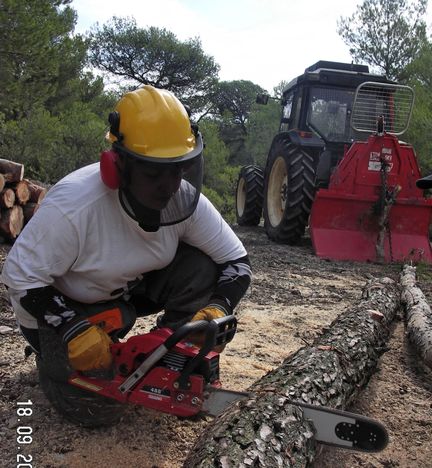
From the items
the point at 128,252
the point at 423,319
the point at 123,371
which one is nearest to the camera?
the point at 123,371

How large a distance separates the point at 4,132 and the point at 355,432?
11.2 metres

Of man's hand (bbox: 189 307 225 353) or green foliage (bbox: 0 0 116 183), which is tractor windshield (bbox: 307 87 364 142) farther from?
man's hand (bbox: 189 307 225 353)

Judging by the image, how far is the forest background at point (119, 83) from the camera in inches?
377

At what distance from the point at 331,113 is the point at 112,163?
599 centimetres

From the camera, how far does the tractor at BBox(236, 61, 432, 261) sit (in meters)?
6.36

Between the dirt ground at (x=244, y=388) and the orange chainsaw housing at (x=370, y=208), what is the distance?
70.7 inches

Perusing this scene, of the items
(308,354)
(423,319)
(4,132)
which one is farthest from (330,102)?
(4,132)

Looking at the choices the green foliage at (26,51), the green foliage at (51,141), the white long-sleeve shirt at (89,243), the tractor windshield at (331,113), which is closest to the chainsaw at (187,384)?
the white long-sleeve shirt at (89,243)

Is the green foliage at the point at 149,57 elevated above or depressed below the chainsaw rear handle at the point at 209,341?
above

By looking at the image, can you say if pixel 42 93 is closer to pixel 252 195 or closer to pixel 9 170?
pixel 252 195

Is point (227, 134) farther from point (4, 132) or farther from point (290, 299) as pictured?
point (290, 299)

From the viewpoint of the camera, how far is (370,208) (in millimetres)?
6367

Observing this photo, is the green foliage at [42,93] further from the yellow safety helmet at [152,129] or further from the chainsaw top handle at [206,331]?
the chainsaw top handle at [206,331]

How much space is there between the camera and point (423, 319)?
3529 mm
